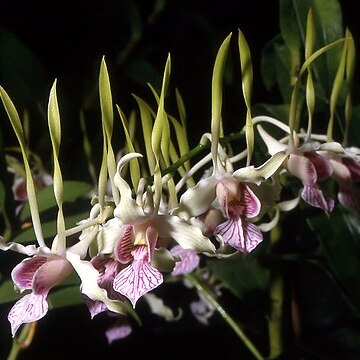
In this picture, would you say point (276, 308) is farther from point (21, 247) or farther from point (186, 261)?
point (21, 247)

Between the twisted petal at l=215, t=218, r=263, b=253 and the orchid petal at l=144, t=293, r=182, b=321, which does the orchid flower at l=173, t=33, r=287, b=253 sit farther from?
the orchid petal at l=144, t=293, r=182, b=321

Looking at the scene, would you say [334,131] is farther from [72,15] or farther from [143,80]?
[72,15]

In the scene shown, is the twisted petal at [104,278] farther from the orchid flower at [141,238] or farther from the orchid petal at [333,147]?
the orchid petal at [333,147]

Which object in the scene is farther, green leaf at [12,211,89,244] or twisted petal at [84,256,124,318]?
green leaf at [12,211,89,244]

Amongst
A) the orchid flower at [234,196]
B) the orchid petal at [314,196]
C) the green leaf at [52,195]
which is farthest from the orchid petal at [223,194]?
the green leaf at [52,195]

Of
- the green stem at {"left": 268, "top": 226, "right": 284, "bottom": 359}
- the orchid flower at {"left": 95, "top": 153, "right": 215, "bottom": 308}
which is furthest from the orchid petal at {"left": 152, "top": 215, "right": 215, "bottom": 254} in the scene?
the green stem at {"left": 268, "top": 226, "right": 284, "bottom": 359}

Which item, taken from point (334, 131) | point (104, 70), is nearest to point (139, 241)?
point (104, 70)
